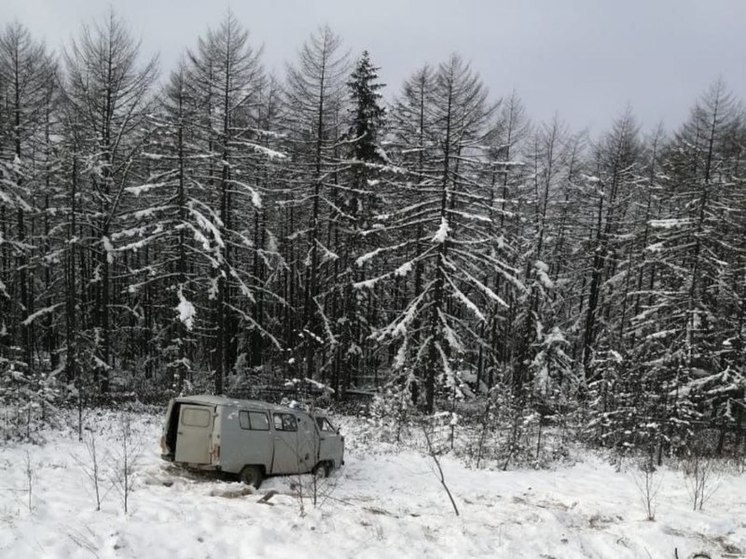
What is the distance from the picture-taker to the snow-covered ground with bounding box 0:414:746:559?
6.64 metres

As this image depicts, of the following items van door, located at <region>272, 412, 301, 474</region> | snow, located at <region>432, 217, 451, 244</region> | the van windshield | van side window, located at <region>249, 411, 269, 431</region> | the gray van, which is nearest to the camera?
the gray van

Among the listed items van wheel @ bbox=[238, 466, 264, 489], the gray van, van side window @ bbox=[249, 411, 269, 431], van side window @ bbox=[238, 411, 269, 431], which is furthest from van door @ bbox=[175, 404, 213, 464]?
van side window @ bbox=[249, 411, 269, 431]

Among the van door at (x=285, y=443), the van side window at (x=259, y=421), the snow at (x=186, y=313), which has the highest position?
the snow at (x=186, y=313)

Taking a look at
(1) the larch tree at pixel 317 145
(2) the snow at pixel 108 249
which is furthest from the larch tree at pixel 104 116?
(1) the larch tree at pixel 317 145

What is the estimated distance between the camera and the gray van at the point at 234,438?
1098 centimetres

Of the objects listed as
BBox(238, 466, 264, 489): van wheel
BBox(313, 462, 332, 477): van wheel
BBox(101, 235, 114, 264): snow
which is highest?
BBox(101, 235, 114, 264): snow

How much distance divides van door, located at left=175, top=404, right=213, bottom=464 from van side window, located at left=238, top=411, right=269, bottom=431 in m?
0.69

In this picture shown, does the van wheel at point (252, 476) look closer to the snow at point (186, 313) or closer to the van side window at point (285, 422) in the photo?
the van side window at point (285, 422)

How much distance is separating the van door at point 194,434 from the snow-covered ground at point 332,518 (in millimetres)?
462

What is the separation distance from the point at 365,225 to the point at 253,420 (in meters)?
13.0

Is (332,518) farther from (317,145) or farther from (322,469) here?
(317,145)

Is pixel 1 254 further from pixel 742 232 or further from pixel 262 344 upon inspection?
pixel 742 232

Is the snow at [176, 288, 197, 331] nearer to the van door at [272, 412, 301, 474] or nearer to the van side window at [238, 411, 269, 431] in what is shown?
the van door at [272, 412, 301, 474]

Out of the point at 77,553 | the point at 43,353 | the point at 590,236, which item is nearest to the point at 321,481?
the point at 77,553
